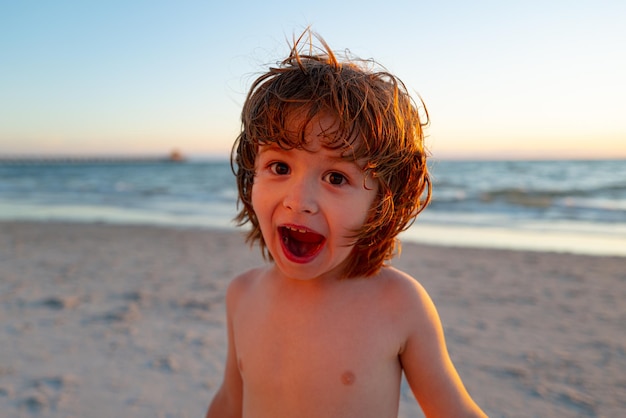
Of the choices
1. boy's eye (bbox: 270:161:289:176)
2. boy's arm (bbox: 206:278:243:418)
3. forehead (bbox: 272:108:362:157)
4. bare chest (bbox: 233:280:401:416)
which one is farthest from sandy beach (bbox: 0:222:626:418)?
forehead (bbox: 272:108:362:157)

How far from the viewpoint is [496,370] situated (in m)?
2.99

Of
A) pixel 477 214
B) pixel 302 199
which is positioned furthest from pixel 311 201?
pixel 477 214

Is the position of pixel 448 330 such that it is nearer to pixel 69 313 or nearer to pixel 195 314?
pixel 195 314

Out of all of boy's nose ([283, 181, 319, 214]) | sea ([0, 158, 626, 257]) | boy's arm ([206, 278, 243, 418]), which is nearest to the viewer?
boy's nose ([283, 181, 319, 214])

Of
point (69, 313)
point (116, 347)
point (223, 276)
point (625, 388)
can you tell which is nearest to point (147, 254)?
point (223, 276)

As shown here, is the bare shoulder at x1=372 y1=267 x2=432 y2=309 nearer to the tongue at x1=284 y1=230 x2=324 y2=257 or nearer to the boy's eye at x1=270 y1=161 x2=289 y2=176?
the tongue at x1=284 y1=230 x2=324 y2=257

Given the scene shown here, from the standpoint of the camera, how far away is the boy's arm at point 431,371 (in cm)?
125

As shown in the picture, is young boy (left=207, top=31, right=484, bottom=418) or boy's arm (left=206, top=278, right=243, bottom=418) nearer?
young boy (left=207, top=31, right=484, bottom=418)

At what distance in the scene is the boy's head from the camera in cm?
120

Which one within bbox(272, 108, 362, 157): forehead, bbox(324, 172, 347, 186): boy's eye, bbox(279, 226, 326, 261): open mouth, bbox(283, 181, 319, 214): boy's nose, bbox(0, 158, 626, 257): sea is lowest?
bbox(0, 158, 626, 257): sea

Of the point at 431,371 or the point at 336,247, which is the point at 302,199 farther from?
the point at 431,371

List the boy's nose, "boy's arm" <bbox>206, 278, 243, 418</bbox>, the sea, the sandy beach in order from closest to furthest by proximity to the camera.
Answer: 1. the boy's nose
2. "boy's arm" <bbox>206, 278, 243, 418</bbox>
3. the sandy beach
4. the sea

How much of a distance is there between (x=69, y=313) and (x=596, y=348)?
3699 millimetres

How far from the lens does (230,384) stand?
1589 millimetres
